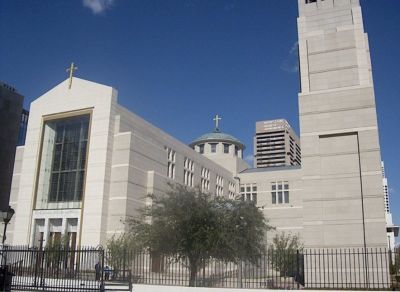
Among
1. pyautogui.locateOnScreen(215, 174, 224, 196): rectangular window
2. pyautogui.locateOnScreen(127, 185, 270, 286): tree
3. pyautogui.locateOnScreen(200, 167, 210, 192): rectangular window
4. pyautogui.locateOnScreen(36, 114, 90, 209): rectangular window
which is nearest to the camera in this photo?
pyautogui.locateOnScreen(127, 185, 270, 286): tree

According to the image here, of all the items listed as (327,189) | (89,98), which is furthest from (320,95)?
(89,98)

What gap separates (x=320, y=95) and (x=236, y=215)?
36.6 feet

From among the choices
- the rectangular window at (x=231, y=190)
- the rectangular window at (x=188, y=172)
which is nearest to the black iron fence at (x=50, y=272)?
the rectangular window at (x=188, y=172)

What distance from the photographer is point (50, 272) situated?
26.1 m

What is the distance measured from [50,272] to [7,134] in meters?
40.6

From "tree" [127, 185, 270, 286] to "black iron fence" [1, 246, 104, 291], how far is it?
647cm

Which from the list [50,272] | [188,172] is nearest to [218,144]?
[188,172]

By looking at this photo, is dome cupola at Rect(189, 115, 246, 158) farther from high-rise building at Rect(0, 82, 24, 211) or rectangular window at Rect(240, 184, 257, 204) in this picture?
high-rise building at Rect(0, 82, 24, 211)

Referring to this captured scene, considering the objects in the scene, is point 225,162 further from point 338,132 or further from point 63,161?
point 338,132

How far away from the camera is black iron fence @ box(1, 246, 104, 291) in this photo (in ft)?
75.2

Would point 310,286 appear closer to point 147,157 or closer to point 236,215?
point 236,215

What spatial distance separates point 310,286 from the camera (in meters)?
27.6

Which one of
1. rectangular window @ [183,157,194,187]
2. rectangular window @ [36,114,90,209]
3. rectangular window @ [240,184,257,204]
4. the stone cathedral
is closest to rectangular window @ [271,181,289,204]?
the stone cathedral

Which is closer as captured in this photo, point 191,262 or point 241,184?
point 191,262
